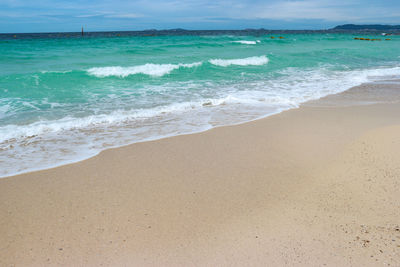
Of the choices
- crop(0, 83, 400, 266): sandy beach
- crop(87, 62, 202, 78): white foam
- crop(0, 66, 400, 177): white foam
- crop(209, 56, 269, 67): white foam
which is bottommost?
crop(0, 83, 400, 266): sandy beach

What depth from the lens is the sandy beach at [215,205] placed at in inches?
99.4

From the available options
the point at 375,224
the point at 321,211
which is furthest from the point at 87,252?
the point at 375,224

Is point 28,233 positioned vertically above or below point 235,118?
below

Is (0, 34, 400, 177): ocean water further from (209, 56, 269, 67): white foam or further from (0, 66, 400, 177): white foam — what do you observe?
(209, 56, 269, 67): white foam

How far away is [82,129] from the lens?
6.03 meters

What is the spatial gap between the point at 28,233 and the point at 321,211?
2.85 meters

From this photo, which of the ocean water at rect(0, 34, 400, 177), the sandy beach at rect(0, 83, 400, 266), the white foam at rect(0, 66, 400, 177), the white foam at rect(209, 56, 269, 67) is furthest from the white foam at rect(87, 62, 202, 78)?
the sandy beach at rect(0, 83, 400, 266)

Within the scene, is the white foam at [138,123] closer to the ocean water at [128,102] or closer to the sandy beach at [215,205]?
the ocean water at [128,102]

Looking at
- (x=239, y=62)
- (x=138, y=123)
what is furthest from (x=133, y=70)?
(x=138, y=123)

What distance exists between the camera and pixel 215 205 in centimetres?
323

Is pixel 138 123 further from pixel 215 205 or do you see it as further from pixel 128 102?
pixel 215 205

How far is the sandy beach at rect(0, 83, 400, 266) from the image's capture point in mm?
2525

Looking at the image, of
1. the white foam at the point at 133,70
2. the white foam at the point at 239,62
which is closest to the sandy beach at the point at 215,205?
the white foam at the point at 133,70

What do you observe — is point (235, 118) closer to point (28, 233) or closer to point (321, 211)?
point (321, 211)
